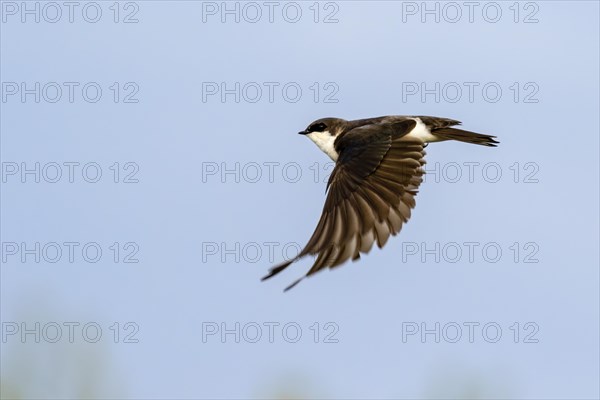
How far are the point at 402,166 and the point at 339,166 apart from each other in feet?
2.13

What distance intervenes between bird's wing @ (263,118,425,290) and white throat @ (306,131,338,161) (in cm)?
64

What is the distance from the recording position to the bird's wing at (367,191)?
42.6 feet

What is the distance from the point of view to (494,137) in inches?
643

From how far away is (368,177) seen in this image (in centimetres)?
1454

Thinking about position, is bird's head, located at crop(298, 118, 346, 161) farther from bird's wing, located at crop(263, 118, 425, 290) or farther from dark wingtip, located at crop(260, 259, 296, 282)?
dark wingtip, located at crop(260, 259, 296, 282)

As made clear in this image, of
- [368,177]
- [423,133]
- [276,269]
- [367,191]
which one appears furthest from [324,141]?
[276,269]

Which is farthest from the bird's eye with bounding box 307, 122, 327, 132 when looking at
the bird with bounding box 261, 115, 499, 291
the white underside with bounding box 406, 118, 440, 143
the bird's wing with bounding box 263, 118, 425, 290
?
the white underside with bounding box 406, 118, 440, 143

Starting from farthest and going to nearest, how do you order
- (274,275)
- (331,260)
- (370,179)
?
(370,179), (331,260), (274,275)

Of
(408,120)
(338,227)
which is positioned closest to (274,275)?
(338,227)

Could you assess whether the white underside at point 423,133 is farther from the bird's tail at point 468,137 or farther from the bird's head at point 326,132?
the bird's head at point 326,132

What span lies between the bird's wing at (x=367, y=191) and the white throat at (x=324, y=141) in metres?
0.64

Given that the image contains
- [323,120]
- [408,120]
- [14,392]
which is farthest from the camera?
[14,392]

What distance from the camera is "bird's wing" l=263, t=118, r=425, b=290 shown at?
1299 centimetres

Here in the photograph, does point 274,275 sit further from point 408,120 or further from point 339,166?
point 408,120
